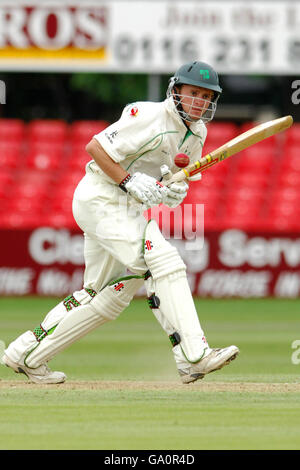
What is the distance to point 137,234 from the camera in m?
5.83

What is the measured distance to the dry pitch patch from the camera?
5941 mm

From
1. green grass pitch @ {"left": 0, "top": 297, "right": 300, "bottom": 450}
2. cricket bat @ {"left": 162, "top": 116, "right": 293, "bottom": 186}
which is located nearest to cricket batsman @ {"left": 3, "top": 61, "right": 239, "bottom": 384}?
cricket bat @ {"left": 162, "top": 116, "right": 293, "bottom": 186}

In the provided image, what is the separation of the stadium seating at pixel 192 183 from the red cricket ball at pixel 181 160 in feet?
21.3

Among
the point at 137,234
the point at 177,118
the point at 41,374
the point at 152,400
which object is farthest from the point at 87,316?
the point at 177,118

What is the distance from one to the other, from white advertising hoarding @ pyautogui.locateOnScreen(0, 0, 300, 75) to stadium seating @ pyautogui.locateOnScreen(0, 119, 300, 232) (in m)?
1.09

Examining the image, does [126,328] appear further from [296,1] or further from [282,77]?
[282,77]

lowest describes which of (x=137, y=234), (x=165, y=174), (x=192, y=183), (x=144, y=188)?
(x=137, y=234)

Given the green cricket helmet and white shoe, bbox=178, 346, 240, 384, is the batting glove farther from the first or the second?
white shoe, bbox=178, 346, 240, 384

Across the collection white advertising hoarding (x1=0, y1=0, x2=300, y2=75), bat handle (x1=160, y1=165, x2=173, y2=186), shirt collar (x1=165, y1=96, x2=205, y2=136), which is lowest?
bat handle (x1=160, y1=165, x2=173, y2=186)

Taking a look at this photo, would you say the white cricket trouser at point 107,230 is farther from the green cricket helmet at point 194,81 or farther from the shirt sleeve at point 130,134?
the green cricket helmet at point 194,81

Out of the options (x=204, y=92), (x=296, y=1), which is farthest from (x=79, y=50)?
(x=204, y=92)

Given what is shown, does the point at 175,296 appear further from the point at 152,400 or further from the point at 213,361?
the point at 152,400

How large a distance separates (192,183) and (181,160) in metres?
7.32

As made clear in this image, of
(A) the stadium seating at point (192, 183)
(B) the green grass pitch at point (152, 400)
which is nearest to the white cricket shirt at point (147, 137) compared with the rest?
(B) the green grass pitch at point (152, 400)
